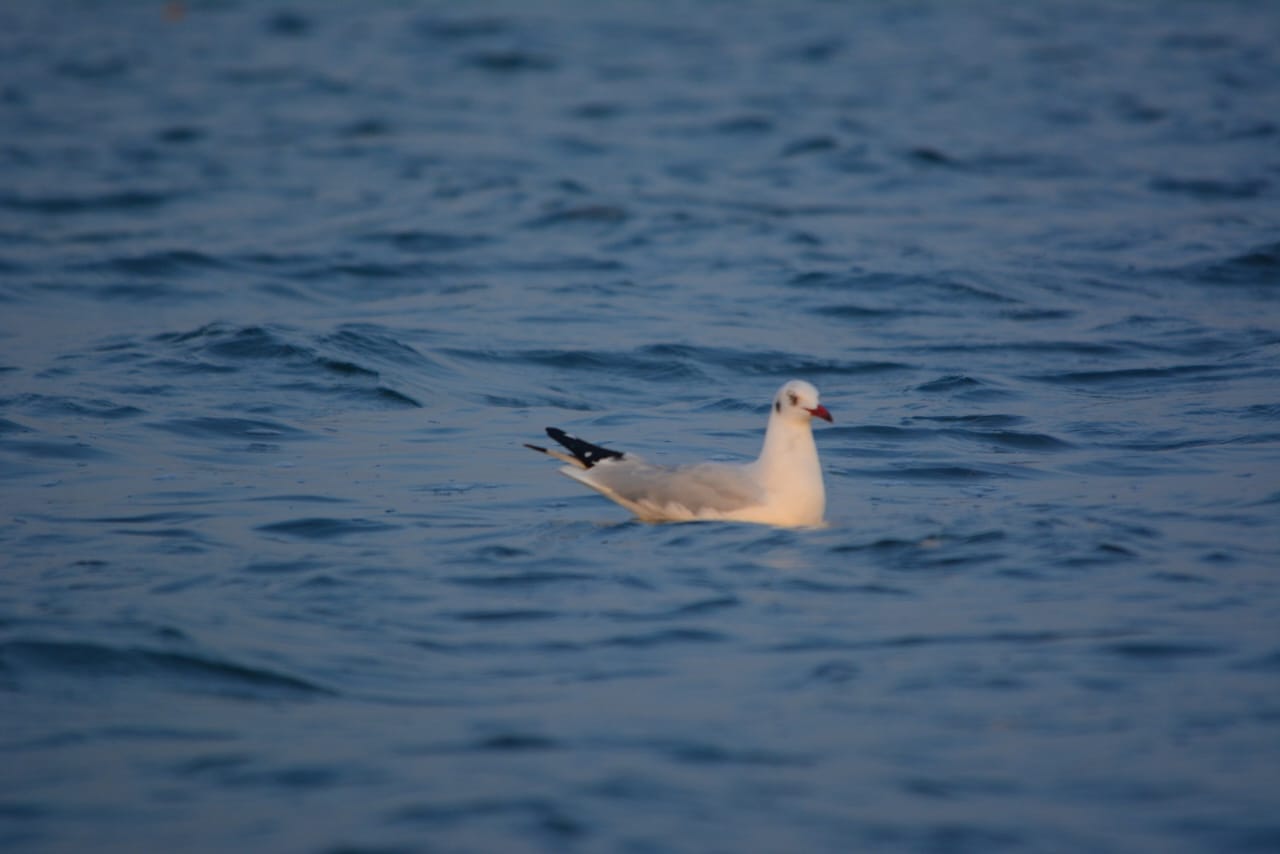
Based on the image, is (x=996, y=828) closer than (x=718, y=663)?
Yes

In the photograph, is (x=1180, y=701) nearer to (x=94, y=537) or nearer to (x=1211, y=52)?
(x=94, y=537)

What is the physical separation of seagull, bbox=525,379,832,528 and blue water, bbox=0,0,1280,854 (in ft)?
0.50

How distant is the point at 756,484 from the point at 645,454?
5.60 feet

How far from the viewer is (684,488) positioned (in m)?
7.77

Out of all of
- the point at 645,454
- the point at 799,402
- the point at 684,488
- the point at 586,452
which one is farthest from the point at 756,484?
the point at 645,454

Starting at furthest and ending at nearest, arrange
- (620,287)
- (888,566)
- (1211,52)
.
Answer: (1211,52) < (620,287) < (888,566)

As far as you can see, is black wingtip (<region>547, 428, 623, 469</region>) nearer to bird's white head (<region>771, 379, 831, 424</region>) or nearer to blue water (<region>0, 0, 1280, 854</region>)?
blue water (<region>0, 0, 1280, 854</region>)

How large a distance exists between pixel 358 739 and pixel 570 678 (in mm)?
807

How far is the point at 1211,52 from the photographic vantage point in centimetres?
2552

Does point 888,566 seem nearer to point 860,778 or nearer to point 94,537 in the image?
point 860,778

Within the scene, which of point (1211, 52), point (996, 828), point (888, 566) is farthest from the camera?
point (1211, 52)

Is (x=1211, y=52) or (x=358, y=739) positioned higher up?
(x=1211, y=52)

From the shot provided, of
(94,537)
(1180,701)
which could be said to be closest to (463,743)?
(1180,701)

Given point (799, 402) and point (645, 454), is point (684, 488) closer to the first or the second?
point (799, 402)
